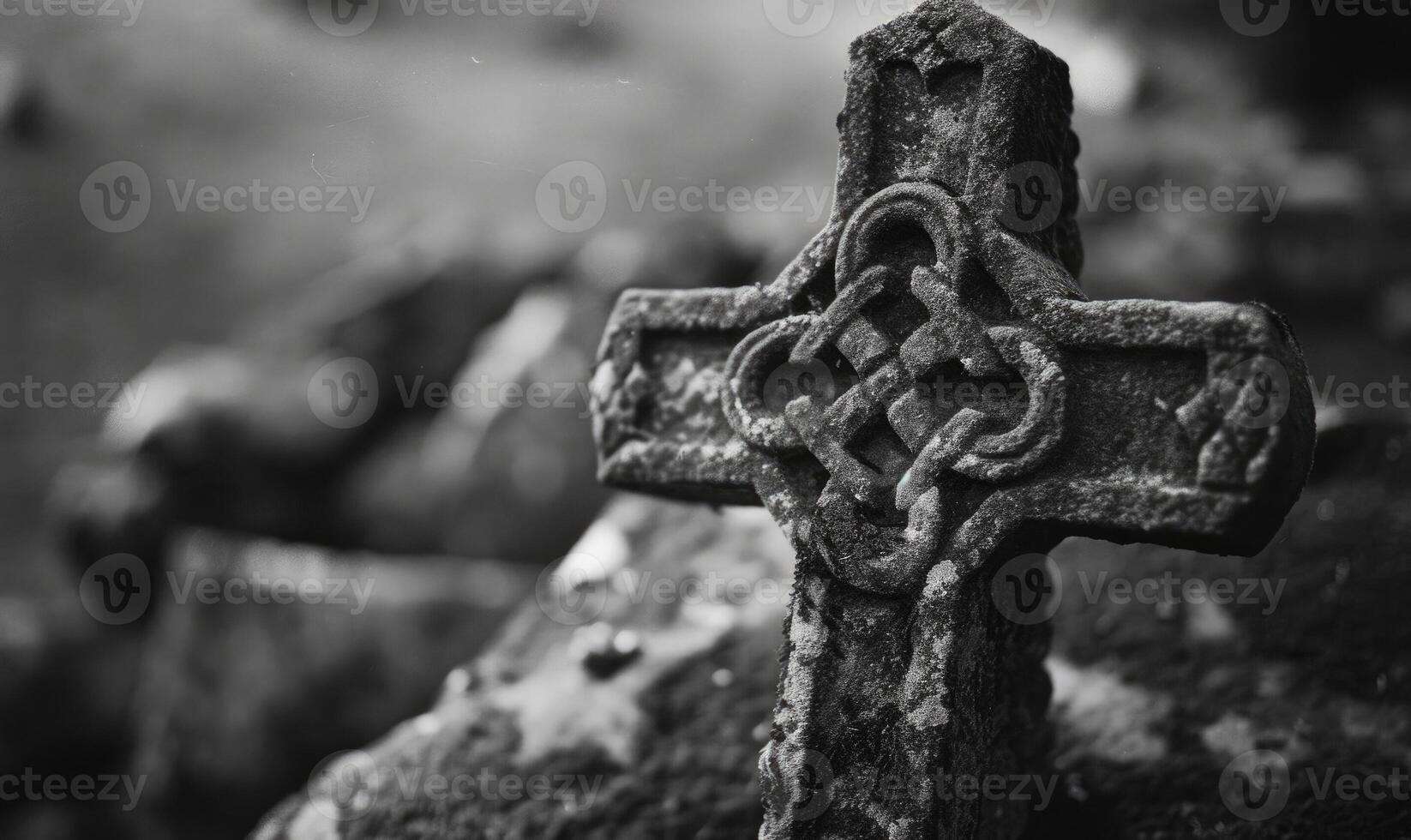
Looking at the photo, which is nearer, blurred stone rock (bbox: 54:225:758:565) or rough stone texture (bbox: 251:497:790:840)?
rough stone texture (bbox: 251:497:790:840)

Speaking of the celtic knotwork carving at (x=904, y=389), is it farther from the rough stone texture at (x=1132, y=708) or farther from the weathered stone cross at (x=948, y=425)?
the rough stone texture at (x=1132, y=708)

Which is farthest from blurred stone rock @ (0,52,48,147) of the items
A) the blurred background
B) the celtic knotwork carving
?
the celtic knotwork carving

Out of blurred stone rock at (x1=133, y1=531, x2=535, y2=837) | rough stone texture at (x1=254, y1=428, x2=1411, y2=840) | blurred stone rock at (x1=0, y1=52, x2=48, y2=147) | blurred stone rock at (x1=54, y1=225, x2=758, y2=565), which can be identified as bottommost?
blurred stone rock at (x1=133, y1=531, x2=535, y2=837)

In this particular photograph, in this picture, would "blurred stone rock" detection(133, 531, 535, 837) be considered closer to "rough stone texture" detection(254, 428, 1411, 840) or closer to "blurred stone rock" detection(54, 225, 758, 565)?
"blurred stone rock" detection(54, 225, 758, 565)

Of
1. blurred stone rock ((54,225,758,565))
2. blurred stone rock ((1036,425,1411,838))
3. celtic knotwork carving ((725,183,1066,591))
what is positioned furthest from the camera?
blurred stone rock ((54,225,758,565))

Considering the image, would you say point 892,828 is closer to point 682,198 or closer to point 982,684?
point 982,684

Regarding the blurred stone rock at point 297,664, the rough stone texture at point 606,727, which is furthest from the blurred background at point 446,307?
the rough stone texture at point 606,727
